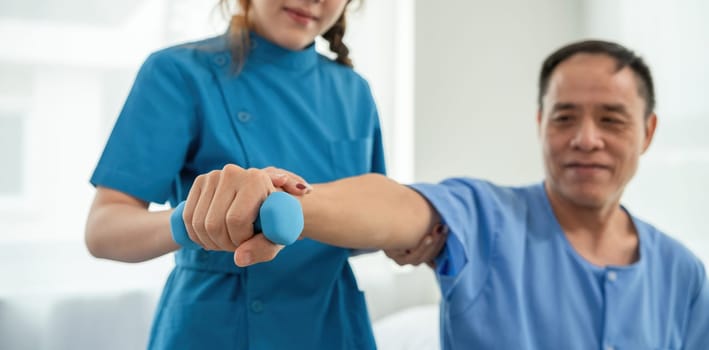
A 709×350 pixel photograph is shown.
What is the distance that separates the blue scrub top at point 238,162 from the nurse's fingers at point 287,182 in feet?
0.74

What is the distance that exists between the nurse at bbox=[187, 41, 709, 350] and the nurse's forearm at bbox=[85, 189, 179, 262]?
0.30m

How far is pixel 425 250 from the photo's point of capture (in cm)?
114

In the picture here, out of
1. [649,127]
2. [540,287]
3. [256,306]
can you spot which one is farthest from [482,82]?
[256,306]

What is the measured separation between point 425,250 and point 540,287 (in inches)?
9.5

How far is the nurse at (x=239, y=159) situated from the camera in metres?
1.00

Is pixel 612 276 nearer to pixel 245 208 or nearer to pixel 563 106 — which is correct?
pixel 563 106

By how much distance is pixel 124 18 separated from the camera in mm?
1982

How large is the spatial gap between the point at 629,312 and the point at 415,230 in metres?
0.46

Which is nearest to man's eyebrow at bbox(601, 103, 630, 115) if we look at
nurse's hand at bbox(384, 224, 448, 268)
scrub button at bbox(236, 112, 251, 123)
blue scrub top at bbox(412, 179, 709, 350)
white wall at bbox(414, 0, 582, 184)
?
blue scrub top at bbox(412, 179, 709, 350)

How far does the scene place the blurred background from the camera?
1.86 meters

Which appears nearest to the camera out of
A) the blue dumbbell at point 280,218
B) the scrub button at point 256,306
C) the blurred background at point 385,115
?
the blue dumbbell at point 280,218

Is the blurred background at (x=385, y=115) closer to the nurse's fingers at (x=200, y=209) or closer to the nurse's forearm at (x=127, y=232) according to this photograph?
the nurse's forearm at (x=127, y=232)

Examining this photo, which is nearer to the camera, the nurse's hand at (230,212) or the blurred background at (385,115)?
the nurse's hand at (230,212)

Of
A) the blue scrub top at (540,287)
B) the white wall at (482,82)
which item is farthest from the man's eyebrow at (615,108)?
the white wall at (482,82)
